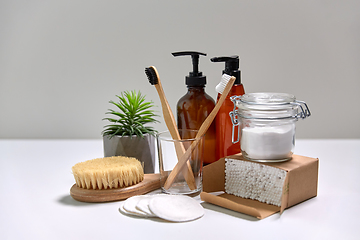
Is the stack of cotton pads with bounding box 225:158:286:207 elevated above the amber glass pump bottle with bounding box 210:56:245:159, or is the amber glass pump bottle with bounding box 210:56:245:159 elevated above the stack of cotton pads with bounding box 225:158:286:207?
the amber glass pump bottle with bounding box 210:56:245:159

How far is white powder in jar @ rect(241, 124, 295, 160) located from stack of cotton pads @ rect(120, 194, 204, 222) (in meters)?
0.14

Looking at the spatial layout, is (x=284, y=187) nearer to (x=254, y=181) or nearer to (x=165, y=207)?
(x=254, y=181)

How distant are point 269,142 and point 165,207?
0.21 metres

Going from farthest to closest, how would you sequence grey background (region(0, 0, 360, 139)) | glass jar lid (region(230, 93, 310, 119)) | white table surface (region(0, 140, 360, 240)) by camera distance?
1. grey background (region(0, 0, 360, 139))
2. glass jar lid (region(230, 93, 310, 119))
3. white table surface (region(0, 140, 360, 240))

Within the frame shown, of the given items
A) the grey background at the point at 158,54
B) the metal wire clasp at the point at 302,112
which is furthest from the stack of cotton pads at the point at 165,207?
the grey background at the point at 158,54

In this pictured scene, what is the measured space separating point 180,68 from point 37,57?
0.53 meters

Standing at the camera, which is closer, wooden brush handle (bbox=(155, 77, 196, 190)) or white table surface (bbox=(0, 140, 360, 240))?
white table surface (bbox=(0, 140, 360, 240))

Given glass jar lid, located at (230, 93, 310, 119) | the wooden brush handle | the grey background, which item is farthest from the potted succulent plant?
the grey background

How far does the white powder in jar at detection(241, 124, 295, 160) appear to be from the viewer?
25.3 inches

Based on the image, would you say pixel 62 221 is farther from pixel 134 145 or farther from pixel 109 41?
pixel 109 41

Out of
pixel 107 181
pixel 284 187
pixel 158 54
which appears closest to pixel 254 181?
pixel 284 187

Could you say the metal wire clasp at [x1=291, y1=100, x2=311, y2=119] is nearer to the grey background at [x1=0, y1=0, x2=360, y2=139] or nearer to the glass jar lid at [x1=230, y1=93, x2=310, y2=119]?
the glass jar lid at [x1=230, y1=93, x2=310, y2=119]

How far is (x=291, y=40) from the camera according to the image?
129 centimetres

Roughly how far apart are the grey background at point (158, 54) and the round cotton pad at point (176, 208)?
2.42ft
